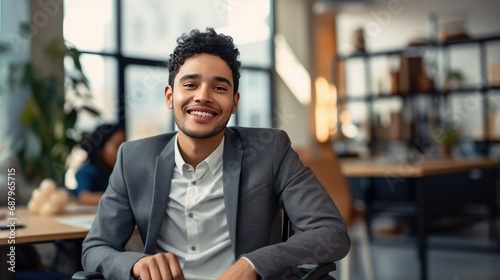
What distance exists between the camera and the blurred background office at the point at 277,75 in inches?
193

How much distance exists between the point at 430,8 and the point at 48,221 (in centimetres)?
838

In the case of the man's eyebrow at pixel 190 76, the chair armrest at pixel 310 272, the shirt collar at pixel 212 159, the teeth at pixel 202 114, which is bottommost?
the chair armrest at pixel 310 272

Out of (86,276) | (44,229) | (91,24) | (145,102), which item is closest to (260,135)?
(86,276)

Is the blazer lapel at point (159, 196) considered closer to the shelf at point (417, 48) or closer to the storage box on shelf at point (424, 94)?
the storage box on shelf at point (424, 94)

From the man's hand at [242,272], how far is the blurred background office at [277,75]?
2.92 metres

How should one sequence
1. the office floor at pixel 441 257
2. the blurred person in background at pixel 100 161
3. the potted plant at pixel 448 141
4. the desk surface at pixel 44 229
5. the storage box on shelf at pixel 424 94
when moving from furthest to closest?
1. the storage box on shelf at pixel 424 94
2. the potted plant at pixel 448 141
3. the office floor at pixel 441 257
4. the blurred person in background at pixel 100 161
5. the desk surface at pixel 44 229

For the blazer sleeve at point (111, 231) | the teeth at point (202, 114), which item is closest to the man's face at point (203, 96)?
the teeth at point (202, 114)

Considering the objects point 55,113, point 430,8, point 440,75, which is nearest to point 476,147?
point 440,75

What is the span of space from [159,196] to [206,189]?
0.14 metres

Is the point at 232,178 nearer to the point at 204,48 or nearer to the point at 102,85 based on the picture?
the point at 204,48

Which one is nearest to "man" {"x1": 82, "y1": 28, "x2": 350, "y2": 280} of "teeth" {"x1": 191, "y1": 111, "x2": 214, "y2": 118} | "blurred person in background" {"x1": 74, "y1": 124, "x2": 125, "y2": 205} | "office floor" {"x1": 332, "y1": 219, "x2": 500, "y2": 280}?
"teeth" {"x1": 191, "y1": 111, "x2": 214, "y2": 118}

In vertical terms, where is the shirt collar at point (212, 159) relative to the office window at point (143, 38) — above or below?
below

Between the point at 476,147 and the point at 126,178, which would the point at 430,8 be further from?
the point at 126,178

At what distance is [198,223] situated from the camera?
5.35ft
